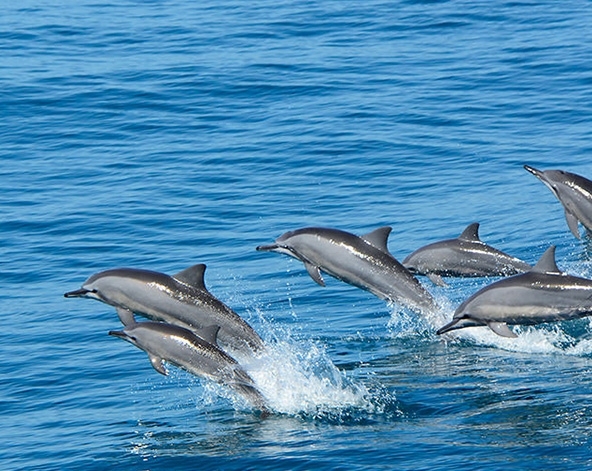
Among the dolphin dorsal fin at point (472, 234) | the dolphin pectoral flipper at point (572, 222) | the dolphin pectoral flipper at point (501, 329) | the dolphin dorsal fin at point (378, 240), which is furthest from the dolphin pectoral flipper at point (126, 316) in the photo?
the dolphin pectoral flipper at point (572, 222)

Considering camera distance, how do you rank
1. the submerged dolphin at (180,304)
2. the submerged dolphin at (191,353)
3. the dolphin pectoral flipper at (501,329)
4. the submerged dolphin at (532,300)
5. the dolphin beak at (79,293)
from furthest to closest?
the dolphin beak at (79,293) < the submerged dolphin at (180,304) < the dolphin pectoral flipper at (501,329) < the submerged dolphin at (191,353) < the submerged dolphin at (532,300)

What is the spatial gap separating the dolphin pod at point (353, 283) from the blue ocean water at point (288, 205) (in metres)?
0.59

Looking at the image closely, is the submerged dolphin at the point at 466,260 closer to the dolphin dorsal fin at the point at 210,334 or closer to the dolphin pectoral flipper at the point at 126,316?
the dolphin dorsal fin at the point at 210,334

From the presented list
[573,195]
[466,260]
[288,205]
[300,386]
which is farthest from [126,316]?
[288,205]

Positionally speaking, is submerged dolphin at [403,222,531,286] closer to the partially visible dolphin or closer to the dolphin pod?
the dolphin pod

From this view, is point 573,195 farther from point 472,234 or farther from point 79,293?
point 79,293

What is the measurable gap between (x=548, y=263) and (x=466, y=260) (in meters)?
2.44

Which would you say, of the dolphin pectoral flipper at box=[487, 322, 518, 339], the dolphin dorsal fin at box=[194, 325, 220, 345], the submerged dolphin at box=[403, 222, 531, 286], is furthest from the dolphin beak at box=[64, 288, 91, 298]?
the dolphin pectoral flipper at box=[487, 322, 518, 339]

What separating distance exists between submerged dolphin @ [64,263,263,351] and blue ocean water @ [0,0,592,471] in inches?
16.1

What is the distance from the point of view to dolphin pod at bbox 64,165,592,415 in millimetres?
13648

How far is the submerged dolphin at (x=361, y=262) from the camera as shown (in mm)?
15406

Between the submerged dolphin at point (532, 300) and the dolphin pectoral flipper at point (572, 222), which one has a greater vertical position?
the dolphin pectoral flipper at point (572, 222)

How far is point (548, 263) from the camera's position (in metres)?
13.7

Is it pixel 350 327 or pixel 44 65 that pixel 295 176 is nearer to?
pixel 350 327
